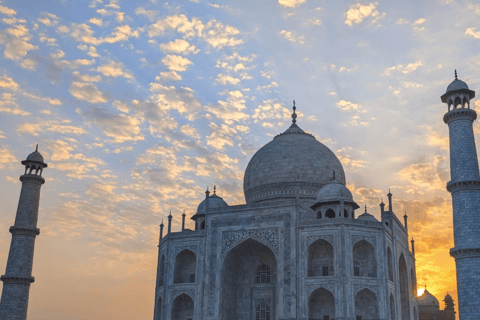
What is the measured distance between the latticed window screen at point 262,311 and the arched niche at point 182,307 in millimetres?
3644

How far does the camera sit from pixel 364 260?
28.3m

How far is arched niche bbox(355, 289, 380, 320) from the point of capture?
27.0m

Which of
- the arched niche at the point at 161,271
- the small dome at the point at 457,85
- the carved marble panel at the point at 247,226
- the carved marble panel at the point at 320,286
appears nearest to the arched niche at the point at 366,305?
the carved marble panel at the point at 320,286

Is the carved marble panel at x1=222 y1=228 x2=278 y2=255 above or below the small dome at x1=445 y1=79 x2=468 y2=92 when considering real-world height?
below

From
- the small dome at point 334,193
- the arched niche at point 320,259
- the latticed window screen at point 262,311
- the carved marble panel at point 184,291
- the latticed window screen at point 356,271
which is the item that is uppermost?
the small dome at point 334,193

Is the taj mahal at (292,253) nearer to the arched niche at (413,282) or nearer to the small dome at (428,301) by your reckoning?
the arched niche at (413,282)

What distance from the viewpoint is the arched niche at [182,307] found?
30.3m

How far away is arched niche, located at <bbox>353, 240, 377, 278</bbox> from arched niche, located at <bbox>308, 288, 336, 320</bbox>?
1.78 m

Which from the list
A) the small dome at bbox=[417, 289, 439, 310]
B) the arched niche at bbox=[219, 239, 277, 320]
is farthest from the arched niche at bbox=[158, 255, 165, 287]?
the small dome at bbox=[417, 289, 439, 310]

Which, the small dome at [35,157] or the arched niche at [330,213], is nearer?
the arched niche at [330,213]

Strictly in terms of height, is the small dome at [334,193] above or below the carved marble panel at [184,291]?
above

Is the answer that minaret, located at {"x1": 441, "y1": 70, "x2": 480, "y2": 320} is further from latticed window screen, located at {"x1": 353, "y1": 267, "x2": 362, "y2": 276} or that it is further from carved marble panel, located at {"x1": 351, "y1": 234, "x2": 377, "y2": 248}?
latticed window screen, located at {"x1": 353, "y1": 267, "x2": 362, "y2": 276}

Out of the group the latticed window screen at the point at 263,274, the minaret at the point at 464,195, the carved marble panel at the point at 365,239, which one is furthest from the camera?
the latticed window screen at the point at 263,274

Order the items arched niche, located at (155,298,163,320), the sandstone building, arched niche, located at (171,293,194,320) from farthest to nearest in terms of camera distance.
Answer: the sandstone building
arched niche, located at (155,298,163,320)
arched niche, located at (171,293,194,320)
